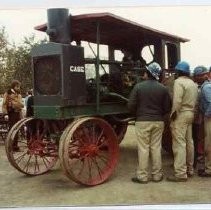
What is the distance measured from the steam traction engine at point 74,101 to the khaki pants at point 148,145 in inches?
15.0

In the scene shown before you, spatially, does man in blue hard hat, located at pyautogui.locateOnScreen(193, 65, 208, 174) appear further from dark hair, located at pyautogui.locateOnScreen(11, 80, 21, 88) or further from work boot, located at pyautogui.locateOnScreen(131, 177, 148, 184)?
dark hair, located at pyautogui.locateOnScreen(11, 80, 21, 88)

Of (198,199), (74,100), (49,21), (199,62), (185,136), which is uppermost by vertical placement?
(49,21)

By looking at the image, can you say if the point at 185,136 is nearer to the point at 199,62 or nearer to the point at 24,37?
the point at 199,62

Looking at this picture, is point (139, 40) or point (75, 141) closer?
point (75, 141)

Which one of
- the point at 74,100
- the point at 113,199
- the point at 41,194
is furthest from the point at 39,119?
the point at 113,199

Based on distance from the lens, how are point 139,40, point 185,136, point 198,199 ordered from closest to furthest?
point 198,199
point 185,136
point 139,40

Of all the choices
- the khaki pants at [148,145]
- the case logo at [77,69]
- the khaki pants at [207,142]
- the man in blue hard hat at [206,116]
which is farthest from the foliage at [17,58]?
the khaki pants at [207,142]

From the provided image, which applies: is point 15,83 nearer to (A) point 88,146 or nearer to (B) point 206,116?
(A) point 88,146

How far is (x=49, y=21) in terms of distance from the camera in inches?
283

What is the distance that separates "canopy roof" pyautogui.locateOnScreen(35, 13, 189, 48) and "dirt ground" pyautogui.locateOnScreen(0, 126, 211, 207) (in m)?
2.13

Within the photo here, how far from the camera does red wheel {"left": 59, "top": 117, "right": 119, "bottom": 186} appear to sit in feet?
22.1

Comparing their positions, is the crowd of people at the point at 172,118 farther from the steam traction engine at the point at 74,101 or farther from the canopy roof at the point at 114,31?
the canopy roof at the point at 114,31

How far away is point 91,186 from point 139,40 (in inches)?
115

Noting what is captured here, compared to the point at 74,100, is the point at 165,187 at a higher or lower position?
lower
